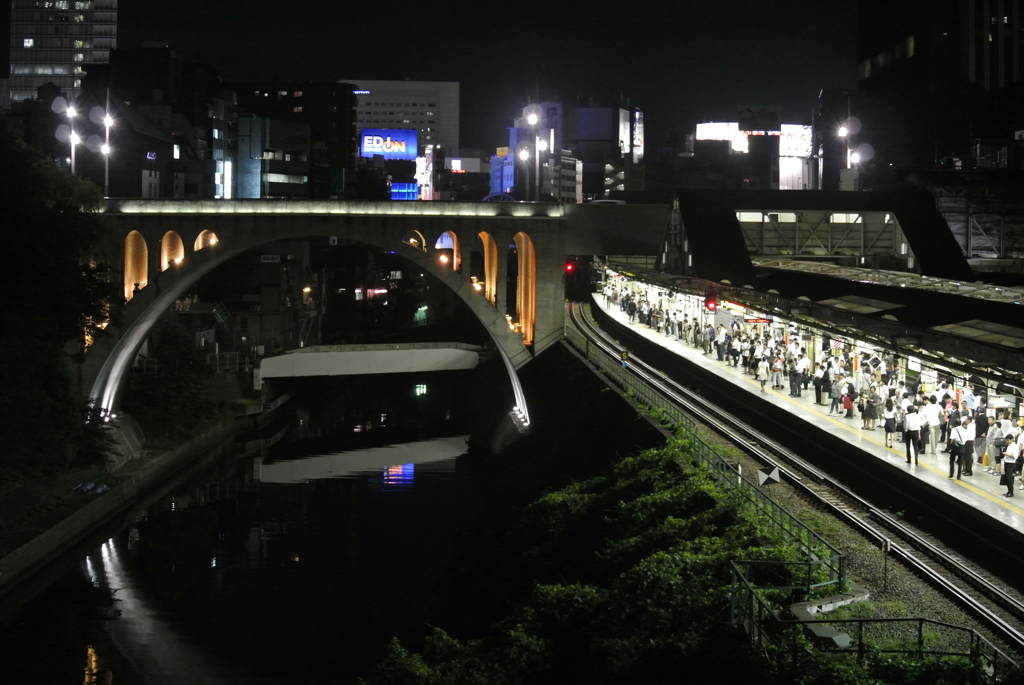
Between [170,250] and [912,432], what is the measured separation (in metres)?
30.2

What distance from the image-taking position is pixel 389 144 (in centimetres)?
12412

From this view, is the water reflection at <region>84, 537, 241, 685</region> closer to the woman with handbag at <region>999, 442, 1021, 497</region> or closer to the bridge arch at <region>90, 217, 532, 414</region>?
the woman with handbag at <region>999, 442, 1021, 497</region>

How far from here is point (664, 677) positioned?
13242 mm

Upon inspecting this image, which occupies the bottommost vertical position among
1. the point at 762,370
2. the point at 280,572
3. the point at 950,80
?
the point at 280,572

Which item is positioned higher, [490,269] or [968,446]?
[490,269]

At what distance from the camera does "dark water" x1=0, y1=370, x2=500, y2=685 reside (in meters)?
19.4

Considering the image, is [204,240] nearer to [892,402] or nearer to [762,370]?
[762,370]

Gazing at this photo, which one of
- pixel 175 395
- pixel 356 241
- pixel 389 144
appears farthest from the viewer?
pixel 389 144

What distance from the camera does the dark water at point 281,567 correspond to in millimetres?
19438

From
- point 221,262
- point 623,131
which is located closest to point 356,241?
point 221,262

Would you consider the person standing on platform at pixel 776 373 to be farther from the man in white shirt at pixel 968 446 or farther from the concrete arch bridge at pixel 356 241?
the concrete arch bridge at pixel 356 241

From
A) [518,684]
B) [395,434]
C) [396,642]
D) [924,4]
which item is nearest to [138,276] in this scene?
[395,434]

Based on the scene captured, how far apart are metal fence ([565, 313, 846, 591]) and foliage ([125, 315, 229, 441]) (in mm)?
14269

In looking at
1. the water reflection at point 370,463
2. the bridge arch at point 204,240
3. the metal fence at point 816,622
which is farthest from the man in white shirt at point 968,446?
the bridge arch at point 204,240
